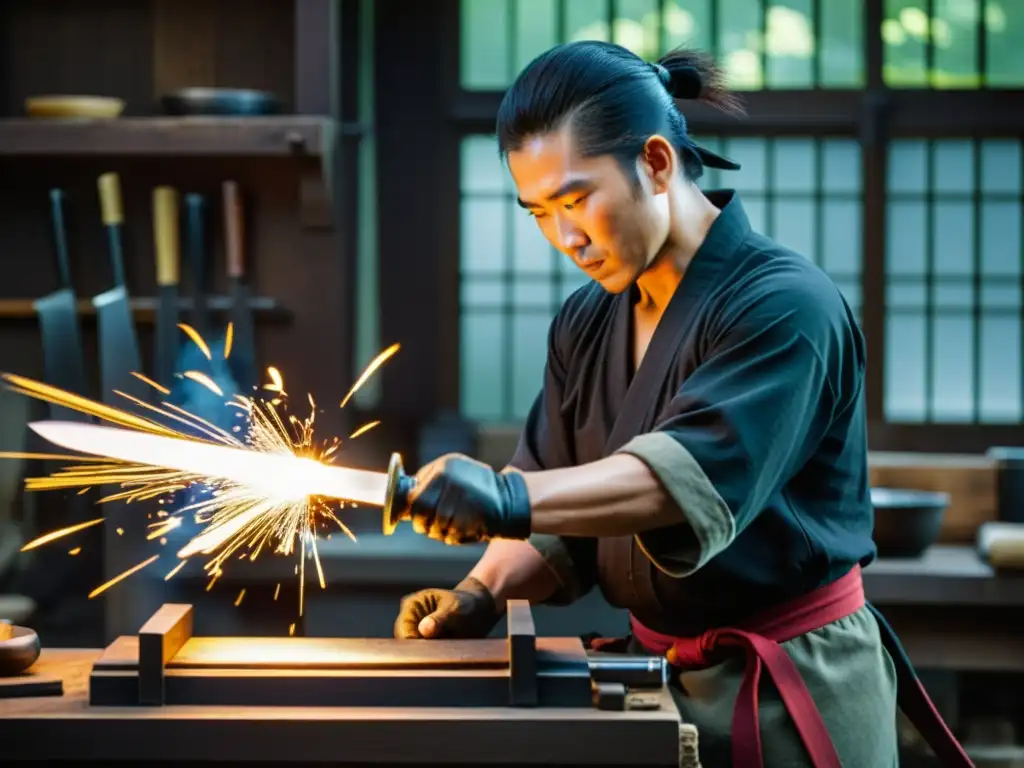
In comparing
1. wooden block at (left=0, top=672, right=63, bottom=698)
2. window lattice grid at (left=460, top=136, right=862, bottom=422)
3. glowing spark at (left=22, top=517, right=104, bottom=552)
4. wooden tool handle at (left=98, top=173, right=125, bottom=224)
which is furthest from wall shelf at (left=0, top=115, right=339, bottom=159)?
wooden block at (left=0, top=672, right=63, bottom=698)

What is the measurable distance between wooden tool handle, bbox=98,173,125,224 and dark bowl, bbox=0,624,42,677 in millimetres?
1954

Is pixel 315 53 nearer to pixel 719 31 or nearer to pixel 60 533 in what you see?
pixel 719 31

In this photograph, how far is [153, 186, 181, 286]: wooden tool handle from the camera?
3.60 metres

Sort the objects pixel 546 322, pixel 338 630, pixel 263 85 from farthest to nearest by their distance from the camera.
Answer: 1. pixel 546 322
2. pixel 263 85
3. pixel 338 630

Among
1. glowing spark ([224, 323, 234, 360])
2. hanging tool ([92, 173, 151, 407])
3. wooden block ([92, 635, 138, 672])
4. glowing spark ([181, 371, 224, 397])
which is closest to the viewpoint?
wooden block ([92, 635, 138, 672])

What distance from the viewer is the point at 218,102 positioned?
345cm

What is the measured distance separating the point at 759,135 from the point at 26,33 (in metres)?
1.94

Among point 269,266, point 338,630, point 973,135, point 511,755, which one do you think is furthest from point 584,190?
point 973,135

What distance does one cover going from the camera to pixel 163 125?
11.3 feet

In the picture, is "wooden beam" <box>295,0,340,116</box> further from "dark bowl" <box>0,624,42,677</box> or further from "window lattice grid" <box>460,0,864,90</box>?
"dark bowl" <box>0,624,42,677</box>

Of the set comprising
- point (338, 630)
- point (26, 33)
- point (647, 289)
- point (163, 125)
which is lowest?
point (338, 630)

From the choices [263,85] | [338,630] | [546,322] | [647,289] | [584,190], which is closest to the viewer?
[584,190]

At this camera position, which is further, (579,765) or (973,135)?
(973,135)

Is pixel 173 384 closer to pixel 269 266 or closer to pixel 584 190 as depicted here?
pixel 269 266
